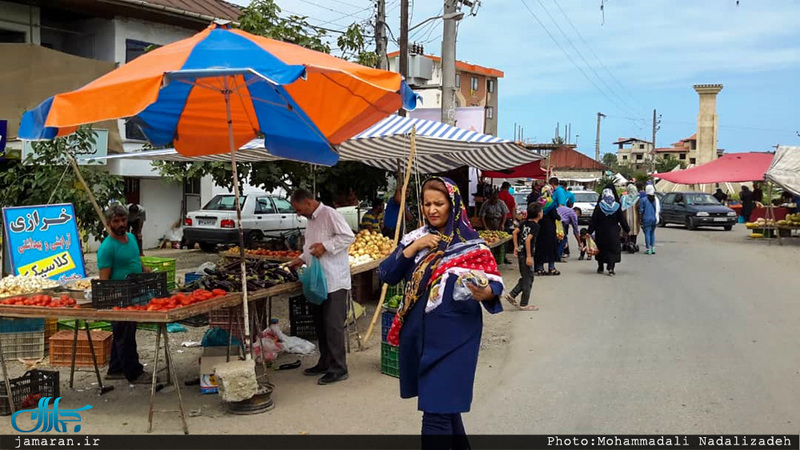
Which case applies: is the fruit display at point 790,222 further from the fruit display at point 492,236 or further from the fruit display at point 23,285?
the fruit display at point 23,285

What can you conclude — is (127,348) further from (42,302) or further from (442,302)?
(442,302)

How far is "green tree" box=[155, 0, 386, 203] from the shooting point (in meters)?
13.3

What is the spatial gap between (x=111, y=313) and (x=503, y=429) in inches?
131

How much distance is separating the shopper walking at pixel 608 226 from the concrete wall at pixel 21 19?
15.0 meters

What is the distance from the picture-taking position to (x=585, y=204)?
1271 inches

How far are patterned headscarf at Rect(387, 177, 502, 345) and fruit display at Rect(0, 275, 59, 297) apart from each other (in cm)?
473

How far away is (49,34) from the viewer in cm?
2030

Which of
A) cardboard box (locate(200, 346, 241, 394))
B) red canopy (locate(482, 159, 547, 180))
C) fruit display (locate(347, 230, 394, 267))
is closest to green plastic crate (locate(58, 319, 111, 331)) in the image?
cardboard box (locate(200, 346, 241, 394))

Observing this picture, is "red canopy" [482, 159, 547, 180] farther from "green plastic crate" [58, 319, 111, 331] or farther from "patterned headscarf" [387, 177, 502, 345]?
"patterned headscarf" [387, 177, 502, 345]

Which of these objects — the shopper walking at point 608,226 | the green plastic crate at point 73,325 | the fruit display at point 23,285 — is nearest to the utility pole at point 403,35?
the shopper walking at point 608,226

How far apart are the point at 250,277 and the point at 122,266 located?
1253 millimetres

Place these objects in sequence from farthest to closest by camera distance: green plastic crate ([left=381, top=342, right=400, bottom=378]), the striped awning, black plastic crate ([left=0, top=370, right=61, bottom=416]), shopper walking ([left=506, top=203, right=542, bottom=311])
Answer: shopper walking ([left=506, top=203, right=542, bottom=311]) → the striped awning → green plastic crate ([left=381, top=342, right=400, bottom=378]) → black plastic crate ([left=0, top=370, right=61, bottom=416])

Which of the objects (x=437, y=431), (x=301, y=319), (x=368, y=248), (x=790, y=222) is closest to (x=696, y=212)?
(x=790, y=222)

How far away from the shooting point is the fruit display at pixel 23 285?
23.3 feet
